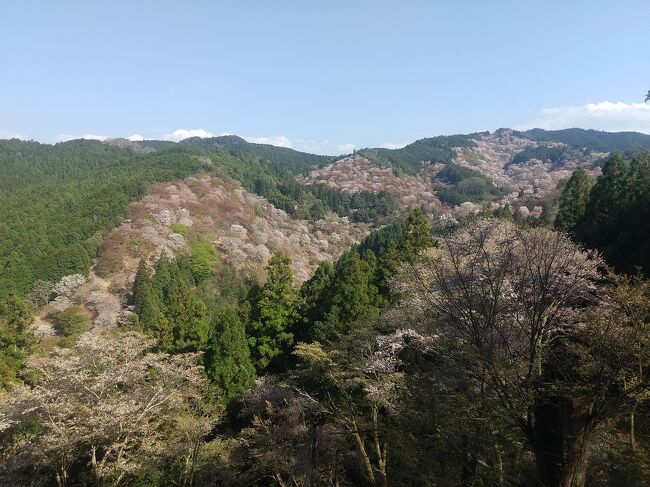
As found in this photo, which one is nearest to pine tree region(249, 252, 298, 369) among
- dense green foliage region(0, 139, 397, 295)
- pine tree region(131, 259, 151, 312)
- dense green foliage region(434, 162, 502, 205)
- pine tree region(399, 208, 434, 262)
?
pine tree region(399, 208, 434, 262)

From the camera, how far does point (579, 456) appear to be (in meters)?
5.05

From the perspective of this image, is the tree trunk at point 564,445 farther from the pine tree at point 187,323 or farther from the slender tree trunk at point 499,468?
the pine tree at point 187,323

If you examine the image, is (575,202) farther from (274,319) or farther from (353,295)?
(274,319)

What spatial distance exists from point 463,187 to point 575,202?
351ft

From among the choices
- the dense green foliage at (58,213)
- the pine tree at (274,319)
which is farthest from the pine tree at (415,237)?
the dense green foliage at (58,213)

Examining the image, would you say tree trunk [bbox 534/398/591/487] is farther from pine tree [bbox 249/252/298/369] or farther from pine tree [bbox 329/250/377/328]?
pine tree [bbox 249/252/298/369]

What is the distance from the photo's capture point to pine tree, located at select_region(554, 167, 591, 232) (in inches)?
1422

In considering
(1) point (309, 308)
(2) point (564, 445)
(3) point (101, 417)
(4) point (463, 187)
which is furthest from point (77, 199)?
(4) point (463, 187)

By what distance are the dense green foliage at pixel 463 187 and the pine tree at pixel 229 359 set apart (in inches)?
4451

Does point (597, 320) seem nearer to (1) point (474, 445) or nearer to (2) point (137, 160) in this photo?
(1) point (474, 445)

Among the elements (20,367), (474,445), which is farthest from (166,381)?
(20,367)

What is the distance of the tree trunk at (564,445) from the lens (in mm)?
5051

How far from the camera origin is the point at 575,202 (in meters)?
37.7

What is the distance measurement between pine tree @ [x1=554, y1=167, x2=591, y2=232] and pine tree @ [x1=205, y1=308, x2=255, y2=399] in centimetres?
2698
